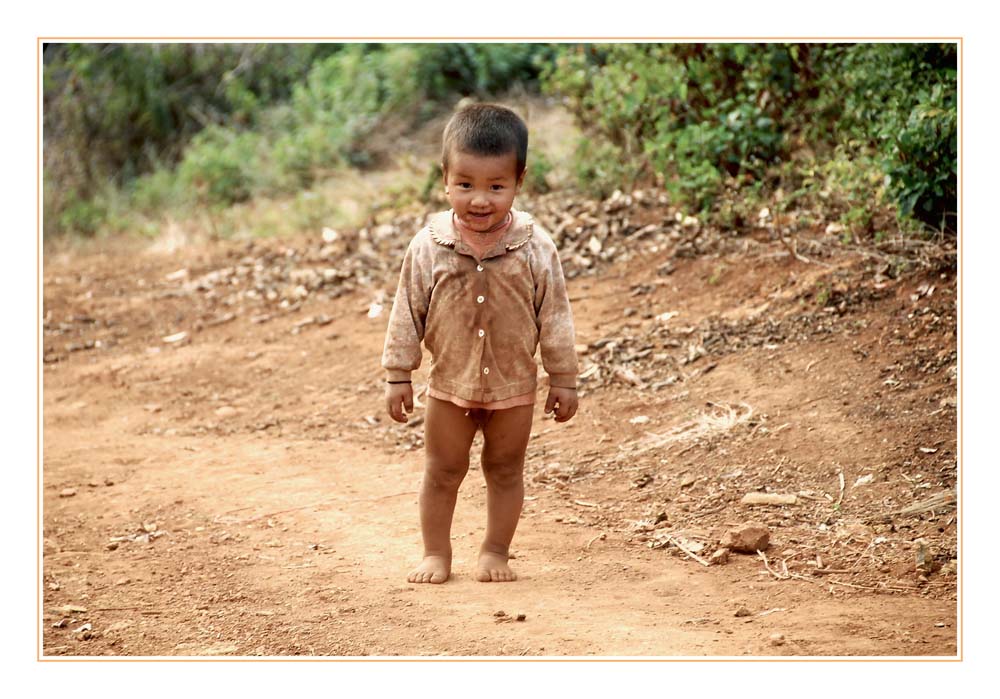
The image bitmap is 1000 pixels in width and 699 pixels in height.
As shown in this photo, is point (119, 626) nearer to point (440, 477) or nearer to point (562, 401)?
point (440, 477)

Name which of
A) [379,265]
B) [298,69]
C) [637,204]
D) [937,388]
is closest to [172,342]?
[379,265]

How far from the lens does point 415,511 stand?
4555mm

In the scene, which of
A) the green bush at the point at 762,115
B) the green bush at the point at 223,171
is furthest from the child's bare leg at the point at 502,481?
the green bush at the point at 223,171

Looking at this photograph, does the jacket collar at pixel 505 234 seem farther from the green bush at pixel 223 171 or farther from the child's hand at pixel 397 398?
the green bush at pixel 223 171

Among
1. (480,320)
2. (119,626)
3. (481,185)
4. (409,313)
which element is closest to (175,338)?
(119,626)

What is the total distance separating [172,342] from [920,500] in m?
5.15

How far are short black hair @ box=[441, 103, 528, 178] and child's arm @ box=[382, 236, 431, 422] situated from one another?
1.19 feet

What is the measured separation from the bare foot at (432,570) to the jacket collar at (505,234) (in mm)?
1035

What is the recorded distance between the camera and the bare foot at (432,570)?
3.72 metres

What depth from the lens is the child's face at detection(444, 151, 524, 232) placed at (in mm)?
3350

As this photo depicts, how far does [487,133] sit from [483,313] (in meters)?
0.55

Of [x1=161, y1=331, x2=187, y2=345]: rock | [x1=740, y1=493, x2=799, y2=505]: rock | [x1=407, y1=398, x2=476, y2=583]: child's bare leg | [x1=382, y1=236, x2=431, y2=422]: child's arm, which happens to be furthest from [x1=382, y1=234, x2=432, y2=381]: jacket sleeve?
[x1=161, y1=331, x2=187, y2=345]: rock

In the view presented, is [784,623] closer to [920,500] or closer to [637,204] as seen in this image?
[920,500]

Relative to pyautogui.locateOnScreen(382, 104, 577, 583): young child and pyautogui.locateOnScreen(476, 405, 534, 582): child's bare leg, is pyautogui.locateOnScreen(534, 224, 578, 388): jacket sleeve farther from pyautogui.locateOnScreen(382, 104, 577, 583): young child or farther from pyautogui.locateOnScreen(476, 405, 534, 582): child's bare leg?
pyautogui.locateOnScreen(476, 405, 534, 582): child's bare leg
